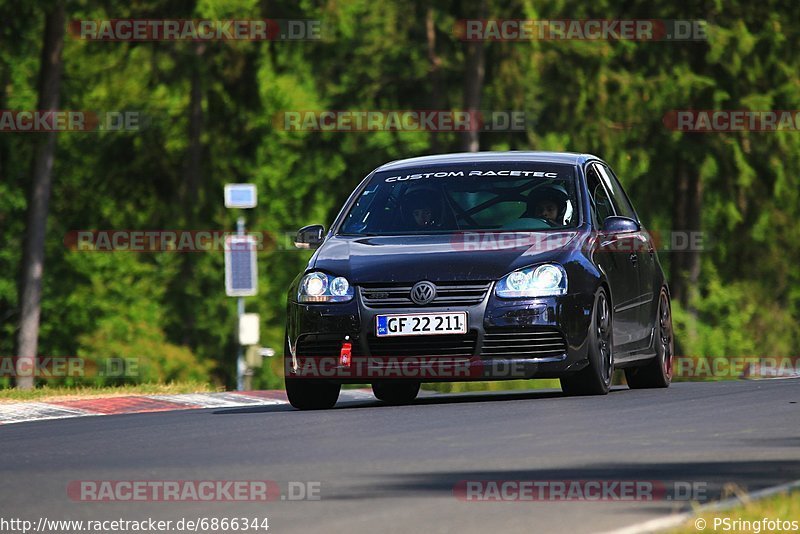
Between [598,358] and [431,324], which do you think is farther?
[598,358]

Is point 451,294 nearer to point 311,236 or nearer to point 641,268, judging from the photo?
point 311,236

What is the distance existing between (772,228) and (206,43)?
41.8 feet

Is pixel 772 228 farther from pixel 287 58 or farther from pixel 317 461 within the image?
pixel 317 461

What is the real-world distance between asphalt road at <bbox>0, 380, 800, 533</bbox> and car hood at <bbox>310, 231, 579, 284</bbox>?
0.96 metres

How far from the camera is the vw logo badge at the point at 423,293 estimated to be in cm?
1317

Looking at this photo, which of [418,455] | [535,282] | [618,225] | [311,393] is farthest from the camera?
[618,225]

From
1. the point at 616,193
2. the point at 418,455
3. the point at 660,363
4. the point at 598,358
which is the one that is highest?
the point at 616,193

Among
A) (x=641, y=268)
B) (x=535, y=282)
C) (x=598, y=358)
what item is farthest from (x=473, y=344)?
(x=641, y=268)

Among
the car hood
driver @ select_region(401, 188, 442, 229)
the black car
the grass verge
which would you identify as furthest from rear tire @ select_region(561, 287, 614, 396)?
the grass verge

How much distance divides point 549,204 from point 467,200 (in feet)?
2.04

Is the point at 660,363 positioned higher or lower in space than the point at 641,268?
lower

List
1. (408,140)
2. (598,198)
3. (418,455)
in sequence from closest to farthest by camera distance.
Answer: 1. (418,455)
2. (598,198)
3. (408,140)

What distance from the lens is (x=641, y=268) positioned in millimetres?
15469

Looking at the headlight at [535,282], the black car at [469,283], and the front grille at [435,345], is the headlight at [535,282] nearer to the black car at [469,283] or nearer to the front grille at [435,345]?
the black car at [469,283]
